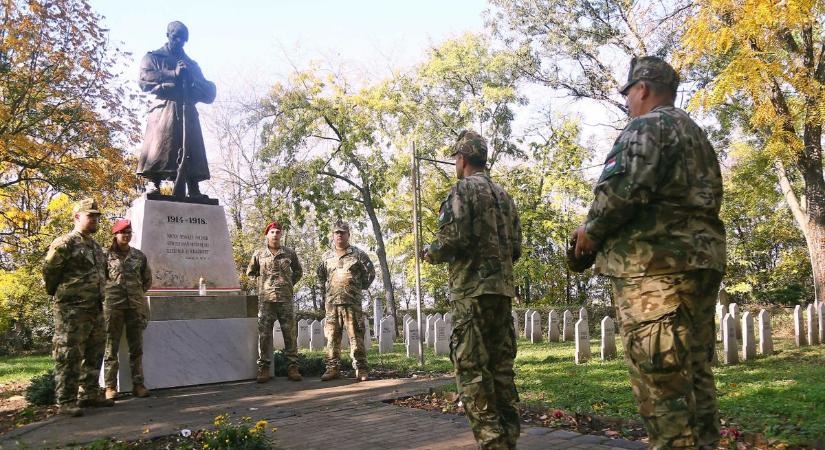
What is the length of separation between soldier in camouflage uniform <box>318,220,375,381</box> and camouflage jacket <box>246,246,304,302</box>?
61 centimetres

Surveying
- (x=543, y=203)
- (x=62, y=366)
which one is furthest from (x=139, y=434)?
(x=543, y=203)

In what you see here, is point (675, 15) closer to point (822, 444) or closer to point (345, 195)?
point (822, 444)

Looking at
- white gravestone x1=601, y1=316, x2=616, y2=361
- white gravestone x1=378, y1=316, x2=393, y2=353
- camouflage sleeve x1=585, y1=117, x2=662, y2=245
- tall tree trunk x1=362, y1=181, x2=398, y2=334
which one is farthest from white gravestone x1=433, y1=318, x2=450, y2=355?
tall tree trunk x1=362, y1=181, x2=398, y2=334

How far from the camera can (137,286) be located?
7.22 m

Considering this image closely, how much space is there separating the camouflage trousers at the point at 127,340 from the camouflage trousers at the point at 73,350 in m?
0.53

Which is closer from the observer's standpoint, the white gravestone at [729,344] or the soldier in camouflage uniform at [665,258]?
the soldier in camouflage uniform at [665,258]

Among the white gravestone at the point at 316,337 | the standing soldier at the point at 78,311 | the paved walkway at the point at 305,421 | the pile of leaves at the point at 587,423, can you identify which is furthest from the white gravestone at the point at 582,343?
the white gravestone at the point at 316,337

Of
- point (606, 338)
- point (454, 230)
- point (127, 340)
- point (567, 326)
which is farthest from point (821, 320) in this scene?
point (127, 340)

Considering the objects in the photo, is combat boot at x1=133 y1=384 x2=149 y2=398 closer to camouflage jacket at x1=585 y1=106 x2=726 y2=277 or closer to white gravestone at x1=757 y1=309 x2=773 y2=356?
camouflage jacket at x1=585 y1=106 x2=726 y2=277

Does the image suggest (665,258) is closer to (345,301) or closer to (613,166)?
(613,166)

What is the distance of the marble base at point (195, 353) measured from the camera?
24.6 feet

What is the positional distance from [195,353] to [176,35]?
4.82 metres

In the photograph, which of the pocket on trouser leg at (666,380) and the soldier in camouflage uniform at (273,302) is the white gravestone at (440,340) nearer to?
the soldier in camouflage uniform at (273,302)

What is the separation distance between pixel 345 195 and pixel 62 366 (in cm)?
1909
